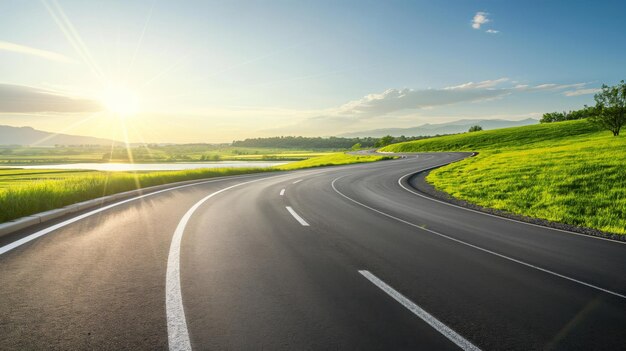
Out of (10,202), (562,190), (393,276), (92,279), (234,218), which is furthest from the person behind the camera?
(562,190)

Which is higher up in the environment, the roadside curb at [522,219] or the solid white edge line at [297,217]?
the solid white edge line at [297,217]

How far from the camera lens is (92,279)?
4676mm

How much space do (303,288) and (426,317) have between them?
1.61 metres

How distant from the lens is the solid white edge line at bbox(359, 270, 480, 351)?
129 inches

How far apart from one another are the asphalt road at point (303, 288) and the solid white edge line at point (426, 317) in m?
0.02

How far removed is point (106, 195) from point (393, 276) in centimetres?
1209

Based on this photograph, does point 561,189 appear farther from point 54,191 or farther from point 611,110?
point 611,110

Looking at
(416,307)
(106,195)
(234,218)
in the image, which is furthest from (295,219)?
(106,195)

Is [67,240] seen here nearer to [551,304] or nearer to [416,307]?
[416,307]

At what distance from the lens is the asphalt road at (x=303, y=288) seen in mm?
3330

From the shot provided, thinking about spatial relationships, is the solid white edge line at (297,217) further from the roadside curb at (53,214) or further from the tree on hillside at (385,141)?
the tree on hillside at (385,141)

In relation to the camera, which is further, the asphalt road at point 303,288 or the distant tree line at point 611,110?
the distant tree line at point 611,110

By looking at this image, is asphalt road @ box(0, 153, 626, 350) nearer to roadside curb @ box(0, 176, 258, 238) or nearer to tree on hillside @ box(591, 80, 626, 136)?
roadside curb @ box(0, 176, 258, 238)

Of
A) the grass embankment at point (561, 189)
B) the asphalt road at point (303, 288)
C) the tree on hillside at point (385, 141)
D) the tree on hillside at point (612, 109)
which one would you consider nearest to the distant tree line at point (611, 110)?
the tree on hillside at point (612, 109)
